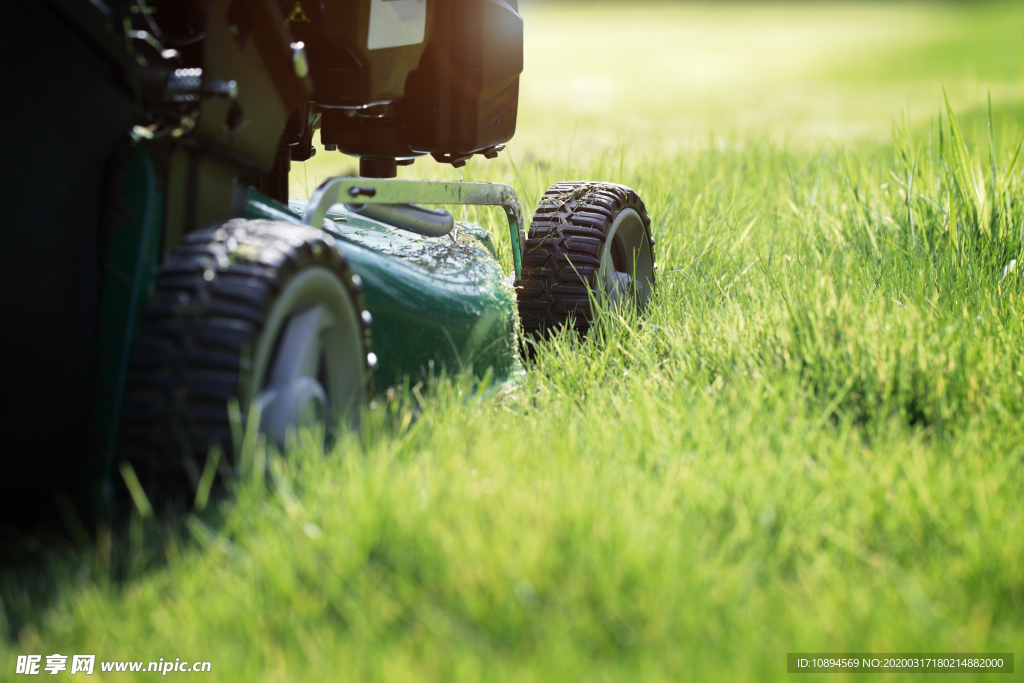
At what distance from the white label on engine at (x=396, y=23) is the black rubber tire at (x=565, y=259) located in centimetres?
54

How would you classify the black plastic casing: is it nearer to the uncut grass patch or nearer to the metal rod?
the metal rod

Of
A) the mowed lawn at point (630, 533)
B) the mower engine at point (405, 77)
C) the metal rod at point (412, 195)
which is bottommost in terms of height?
the mowed lawn at point (630, 533)

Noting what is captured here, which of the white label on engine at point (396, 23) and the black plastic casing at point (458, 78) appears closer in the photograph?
the white label on engine at point (396, 23)

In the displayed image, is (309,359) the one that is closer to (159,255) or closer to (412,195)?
(159,255)

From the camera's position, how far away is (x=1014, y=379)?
64.7 inches

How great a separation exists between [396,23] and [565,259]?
2.14 feet

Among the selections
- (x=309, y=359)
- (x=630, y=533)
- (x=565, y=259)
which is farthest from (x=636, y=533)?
(x=565, y=259)

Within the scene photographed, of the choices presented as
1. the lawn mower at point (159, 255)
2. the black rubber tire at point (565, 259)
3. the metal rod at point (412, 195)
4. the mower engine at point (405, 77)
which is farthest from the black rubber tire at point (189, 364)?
the black rubber tire at point (565, 259)

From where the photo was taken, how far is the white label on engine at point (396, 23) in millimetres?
1905

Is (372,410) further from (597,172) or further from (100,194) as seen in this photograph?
(597,172)

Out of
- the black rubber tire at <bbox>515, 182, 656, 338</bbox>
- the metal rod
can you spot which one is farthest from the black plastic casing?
the black rubber tire at <bbox>515, 182, 656, 338</bbox>

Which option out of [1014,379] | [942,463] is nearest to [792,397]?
[942,463]

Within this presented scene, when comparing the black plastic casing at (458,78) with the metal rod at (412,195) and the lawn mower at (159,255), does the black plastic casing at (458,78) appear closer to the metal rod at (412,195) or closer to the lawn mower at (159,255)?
the metal rod at (412,195)

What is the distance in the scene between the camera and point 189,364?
1107mm
